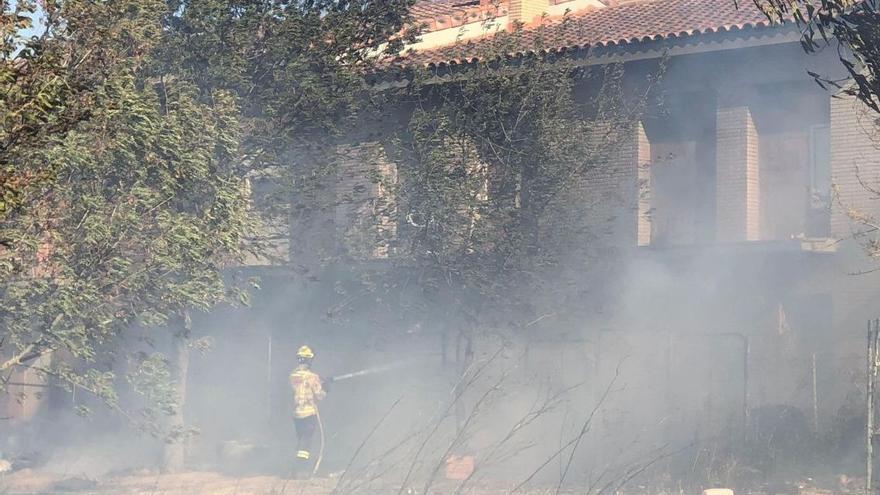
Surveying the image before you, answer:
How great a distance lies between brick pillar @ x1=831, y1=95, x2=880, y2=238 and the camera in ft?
48.4

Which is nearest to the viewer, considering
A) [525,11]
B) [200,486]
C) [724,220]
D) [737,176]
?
[200,486]

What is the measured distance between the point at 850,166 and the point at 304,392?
786 centimetres

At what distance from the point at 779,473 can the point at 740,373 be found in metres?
2.50

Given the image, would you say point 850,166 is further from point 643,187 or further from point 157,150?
point 157,150

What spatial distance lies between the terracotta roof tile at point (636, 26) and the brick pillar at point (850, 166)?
1.74m

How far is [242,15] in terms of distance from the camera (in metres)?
12.0

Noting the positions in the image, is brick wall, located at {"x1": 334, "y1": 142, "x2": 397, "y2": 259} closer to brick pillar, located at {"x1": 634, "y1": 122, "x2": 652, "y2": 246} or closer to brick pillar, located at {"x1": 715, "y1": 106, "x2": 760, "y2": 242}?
brick pillar, located at {"x1": 634, "y1": 122, "x2": 652, "y2": 246}

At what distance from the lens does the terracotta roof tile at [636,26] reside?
14.8 meters

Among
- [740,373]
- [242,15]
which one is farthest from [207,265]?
[740,373]

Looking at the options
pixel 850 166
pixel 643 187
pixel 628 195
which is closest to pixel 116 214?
pixel 628 195

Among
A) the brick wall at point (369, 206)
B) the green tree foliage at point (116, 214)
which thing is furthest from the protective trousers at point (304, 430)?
the green tree foliage at point (116, 214)

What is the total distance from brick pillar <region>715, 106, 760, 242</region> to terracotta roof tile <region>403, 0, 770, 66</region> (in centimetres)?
139

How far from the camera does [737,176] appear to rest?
632 inches

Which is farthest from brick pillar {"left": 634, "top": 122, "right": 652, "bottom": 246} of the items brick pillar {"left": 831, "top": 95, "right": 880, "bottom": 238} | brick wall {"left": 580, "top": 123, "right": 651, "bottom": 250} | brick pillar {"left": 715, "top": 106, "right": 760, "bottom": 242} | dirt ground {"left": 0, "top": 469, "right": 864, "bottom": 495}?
dirt ground {"left": 0, "top": 469, "right": 864, "bottom": 495}
